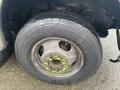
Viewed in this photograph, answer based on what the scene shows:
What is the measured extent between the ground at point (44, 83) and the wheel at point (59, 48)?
3.0 inches

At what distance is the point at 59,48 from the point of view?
152cm

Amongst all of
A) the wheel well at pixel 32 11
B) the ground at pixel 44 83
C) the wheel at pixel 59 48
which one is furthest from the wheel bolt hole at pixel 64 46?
the ground at pixel 44 83

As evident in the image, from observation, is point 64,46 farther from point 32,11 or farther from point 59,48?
point 32,11

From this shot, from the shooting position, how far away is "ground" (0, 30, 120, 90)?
1.71 m

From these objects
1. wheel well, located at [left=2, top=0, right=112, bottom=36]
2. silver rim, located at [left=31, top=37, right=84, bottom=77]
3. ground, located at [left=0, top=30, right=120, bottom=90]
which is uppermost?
wheel well, located at [left=2, top=0, right=112, bottom=36]

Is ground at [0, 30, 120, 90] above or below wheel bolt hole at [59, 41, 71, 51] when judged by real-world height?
below

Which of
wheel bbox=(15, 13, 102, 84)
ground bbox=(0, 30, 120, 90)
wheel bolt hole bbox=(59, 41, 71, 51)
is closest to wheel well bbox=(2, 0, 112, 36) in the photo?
wheel bbox=(15, 13, 102, 84)

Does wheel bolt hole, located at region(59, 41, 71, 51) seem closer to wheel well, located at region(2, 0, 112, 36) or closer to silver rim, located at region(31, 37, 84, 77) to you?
silver rim, located at region(31, 37, 84, 77)

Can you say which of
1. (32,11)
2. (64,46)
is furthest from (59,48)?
(32,11)

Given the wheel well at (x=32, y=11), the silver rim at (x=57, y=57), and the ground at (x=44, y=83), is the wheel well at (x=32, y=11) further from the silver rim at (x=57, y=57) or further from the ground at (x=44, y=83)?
the ground at (x=44, y=83)

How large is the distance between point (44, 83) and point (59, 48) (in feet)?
1.09

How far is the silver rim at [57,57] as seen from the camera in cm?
151

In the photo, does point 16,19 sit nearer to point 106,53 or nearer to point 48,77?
point 48,77

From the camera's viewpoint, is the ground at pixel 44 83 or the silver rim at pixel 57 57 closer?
the silver rim at pixel 57 57
